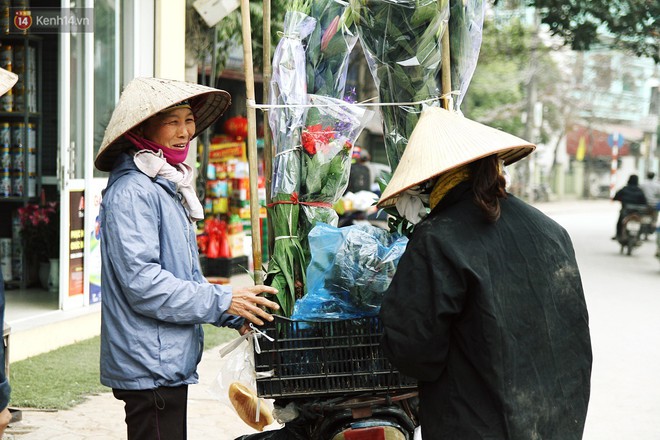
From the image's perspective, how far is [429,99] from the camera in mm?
3445

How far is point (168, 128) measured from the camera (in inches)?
127

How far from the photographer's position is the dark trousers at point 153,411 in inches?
122

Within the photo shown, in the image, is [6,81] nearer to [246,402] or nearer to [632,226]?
[246,402]

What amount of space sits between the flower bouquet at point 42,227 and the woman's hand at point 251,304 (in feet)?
20.9

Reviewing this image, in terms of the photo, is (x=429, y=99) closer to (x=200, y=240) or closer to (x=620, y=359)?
(x=620, y=359)

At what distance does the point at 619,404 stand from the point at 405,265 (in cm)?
459

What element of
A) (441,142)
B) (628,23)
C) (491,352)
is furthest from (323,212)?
(628,23)

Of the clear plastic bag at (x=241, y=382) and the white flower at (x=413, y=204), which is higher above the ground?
the white flower at (x=413, y=204)

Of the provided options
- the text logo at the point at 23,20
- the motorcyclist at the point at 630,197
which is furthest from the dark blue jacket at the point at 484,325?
the motorcyclist at the point at 630,197

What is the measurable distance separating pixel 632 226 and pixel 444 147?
16456 mm

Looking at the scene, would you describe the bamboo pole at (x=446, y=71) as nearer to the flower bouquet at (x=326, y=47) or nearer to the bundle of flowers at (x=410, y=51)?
the bundle of flowers at (x=410, y=51)

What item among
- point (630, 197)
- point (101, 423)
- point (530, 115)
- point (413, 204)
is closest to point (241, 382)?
point (413, 204)

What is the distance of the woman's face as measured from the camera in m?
3.22

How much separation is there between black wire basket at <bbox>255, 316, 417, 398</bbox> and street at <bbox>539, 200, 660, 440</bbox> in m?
3.20
